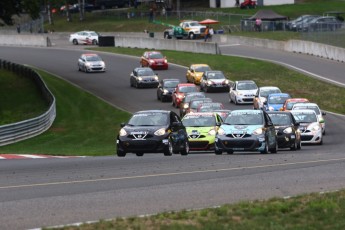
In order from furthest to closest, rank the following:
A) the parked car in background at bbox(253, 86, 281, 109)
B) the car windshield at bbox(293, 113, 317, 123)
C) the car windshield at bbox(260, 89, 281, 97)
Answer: the car windshield at bbox(260, 89, 281, 97) → the parked car in background at bbox(253, 86, 281, 109) → the car windshield at bbox(293, 113, 317, 123)

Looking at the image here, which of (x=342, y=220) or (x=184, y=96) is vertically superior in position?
(x=342, y=220)

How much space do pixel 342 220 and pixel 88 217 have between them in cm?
350

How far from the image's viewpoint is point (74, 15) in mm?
120188

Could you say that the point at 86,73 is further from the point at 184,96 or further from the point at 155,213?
the point at 155,213

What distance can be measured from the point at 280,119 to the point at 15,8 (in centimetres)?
2731

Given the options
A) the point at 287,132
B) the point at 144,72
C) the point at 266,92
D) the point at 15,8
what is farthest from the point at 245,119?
the point at 144,72

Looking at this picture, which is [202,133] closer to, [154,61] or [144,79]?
[144,79]

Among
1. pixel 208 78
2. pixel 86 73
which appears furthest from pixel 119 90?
pixel 86 73

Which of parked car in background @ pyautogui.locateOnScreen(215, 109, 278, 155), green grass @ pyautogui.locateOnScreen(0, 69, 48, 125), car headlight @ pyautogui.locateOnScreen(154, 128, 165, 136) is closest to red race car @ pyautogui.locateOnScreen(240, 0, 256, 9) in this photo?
green grass @ pyautogui.locateOnScreen(0, 69, 48, 125)

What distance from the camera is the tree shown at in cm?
5434

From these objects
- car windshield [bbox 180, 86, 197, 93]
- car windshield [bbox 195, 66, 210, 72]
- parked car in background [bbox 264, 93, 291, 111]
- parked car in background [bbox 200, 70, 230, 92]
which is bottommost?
parked car in background [bbox 200, 70, 230, 92]

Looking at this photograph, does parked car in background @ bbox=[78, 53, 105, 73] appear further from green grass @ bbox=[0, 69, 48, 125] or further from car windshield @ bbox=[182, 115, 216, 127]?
car windshield @ bbox=[182, 115, 216, 127]

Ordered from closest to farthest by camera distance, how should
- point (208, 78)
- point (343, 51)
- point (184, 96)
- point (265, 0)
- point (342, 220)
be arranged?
point (342, 220) < point (184, 96) < point (208, 78) < point (343, 51) < point (265, 0)

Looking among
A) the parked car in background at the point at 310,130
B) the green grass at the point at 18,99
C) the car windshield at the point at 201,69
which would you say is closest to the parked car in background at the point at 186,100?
the green grass at the point at 18,99
